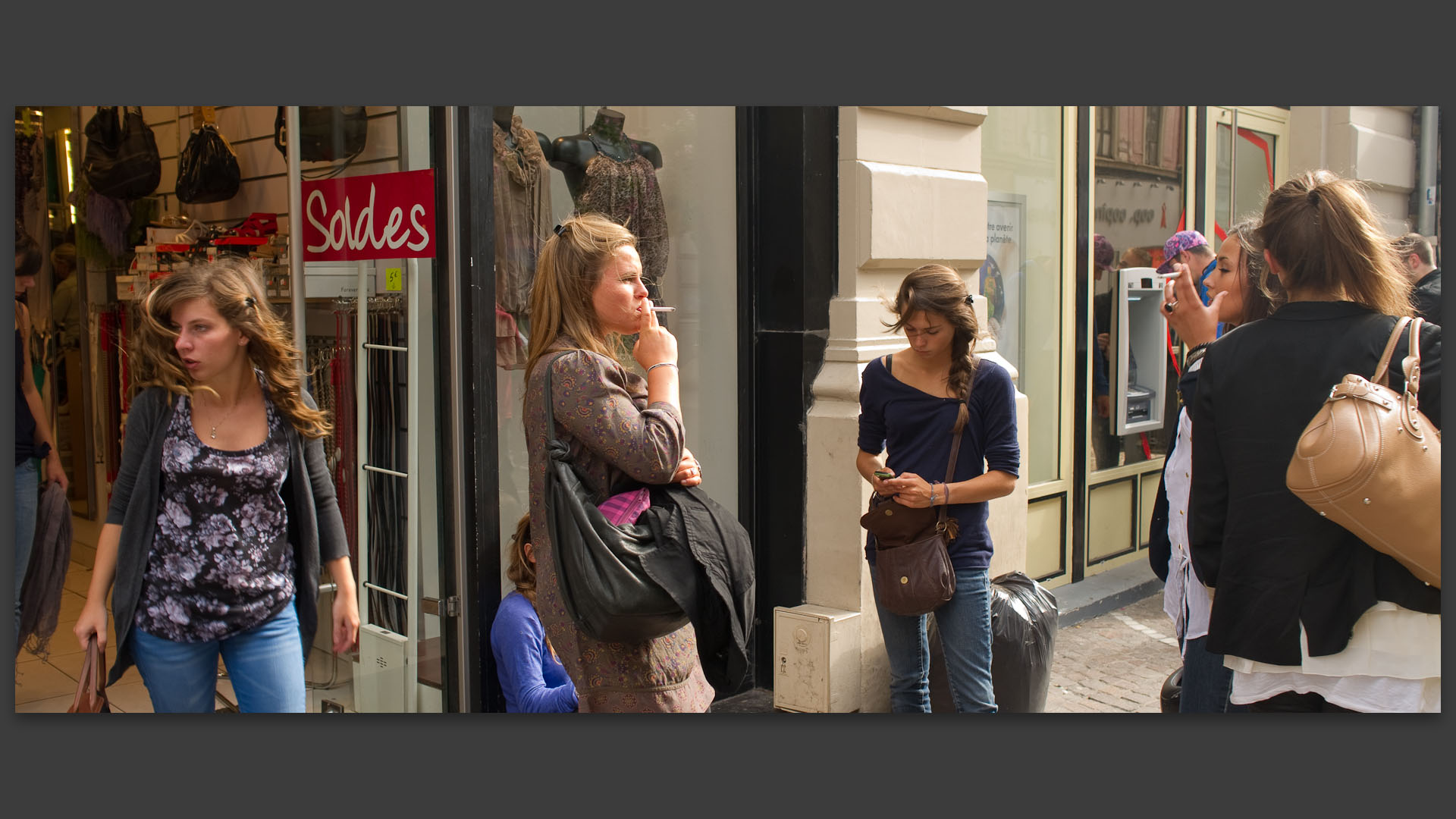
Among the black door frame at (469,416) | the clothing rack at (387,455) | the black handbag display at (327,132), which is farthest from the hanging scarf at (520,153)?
the clothing rack at (387,455)

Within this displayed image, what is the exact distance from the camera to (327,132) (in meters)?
3.87

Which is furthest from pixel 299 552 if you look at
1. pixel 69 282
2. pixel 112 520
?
pixel 69 282

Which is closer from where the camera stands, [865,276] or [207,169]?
[207,169]

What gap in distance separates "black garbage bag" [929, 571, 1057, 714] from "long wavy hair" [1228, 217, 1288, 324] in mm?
1193

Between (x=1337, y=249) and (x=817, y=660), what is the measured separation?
220 centimetres

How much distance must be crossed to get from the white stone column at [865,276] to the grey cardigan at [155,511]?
1.84m

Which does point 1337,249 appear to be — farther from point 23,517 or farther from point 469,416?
point 23,517

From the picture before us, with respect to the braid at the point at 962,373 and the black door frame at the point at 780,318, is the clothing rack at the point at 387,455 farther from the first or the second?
the braid at the point at 962,373

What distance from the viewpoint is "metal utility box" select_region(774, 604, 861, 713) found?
4.64 m

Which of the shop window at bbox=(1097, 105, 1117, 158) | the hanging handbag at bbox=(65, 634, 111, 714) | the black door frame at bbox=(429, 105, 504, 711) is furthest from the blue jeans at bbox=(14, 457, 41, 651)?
the shop window at bbox=(1097, 105, 1117, 158)

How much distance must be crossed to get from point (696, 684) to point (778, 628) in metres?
1.34

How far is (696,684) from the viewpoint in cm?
347

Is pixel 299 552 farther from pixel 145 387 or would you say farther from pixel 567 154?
pixel 567 154

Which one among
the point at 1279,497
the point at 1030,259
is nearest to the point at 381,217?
the point at 1279,497
